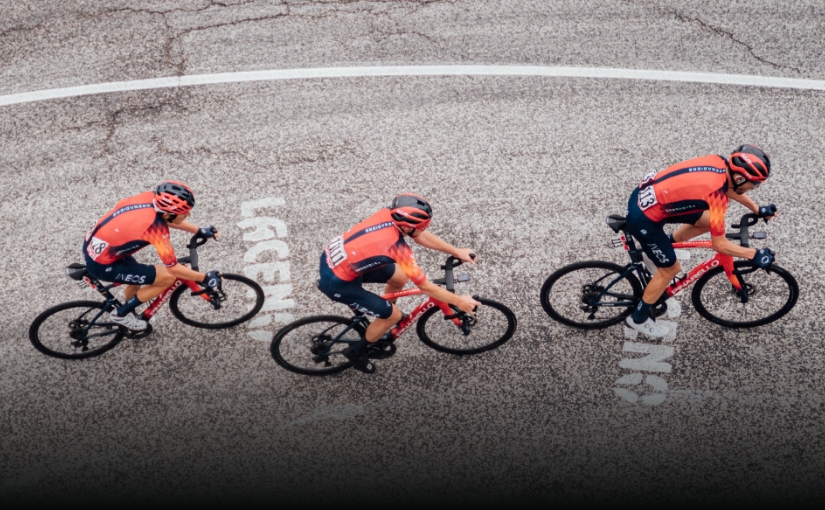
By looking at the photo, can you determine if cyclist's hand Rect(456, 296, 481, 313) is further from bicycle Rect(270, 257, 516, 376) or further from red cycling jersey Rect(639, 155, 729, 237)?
red cycling jersey Rect(639, 155, 729, 237)

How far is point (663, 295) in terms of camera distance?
656 centimetres

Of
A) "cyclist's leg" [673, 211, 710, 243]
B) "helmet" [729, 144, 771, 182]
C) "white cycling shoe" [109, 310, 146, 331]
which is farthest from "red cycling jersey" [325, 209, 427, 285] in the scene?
"helmet" [729, 144, 771, 182]

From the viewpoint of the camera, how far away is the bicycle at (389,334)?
6234mm

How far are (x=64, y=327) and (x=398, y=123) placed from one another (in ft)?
15.8

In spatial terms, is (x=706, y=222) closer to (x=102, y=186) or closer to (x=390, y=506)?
(x=390, y=506)

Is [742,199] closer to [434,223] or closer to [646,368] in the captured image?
[646,368]

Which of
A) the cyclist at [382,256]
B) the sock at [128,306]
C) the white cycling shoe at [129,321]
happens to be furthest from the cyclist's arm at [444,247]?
the white cycling shoe at [129,321]

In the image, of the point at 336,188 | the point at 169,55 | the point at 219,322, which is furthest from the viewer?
the point at 169,55

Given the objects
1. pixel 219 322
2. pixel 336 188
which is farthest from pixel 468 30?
pixel 219 322

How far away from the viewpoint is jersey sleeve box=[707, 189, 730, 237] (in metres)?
5.64

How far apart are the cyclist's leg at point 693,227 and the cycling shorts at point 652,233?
0.28 ft

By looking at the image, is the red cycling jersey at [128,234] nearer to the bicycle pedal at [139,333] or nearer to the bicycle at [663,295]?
the bicycle pedal at [139,333]

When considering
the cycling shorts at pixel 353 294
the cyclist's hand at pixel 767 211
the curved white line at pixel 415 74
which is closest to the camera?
the cycling shorts at pixel 353 294

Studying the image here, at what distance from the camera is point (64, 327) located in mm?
6801
